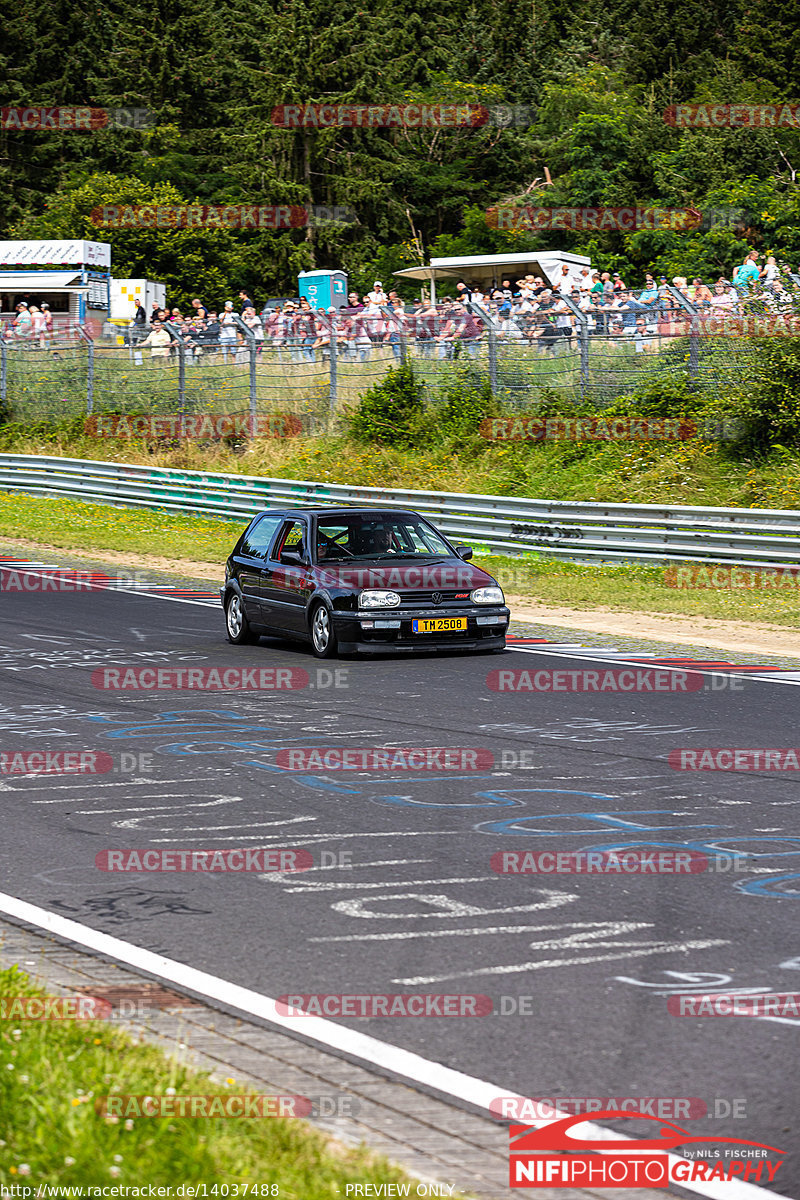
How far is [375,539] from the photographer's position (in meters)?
15.9

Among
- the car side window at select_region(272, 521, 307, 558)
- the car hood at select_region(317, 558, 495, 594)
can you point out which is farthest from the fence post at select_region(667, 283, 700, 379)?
the car hood at select_region(317, 558, 495, 594)

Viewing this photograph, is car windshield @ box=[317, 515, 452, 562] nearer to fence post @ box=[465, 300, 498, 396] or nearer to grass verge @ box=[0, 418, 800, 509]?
grass verge @ box=[0, 418, 800, 509]

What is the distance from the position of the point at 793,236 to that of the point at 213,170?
Result: 4534 centimetres

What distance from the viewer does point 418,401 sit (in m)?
30.2

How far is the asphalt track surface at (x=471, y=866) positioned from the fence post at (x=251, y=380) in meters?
18.5

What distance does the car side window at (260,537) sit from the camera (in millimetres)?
16348

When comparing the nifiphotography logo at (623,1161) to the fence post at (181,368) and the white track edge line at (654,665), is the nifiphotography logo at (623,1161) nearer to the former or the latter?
the white track edge line at (654,665)

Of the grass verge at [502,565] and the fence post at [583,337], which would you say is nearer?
the grass verge at [502,565]

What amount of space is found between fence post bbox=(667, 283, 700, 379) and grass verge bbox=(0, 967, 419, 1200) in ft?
72.2

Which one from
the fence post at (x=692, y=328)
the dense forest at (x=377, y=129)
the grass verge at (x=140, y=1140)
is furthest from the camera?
the dense forest at (x=377, y=129)

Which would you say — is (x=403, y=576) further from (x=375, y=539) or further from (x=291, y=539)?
(x=291, y=539)

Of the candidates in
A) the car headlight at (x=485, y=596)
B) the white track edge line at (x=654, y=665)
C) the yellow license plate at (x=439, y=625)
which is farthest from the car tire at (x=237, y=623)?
the white track edge line at (x=654, y=665)

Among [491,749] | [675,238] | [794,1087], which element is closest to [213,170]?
[675,238]

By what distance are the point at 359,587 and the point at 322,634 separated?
0.67 meters
